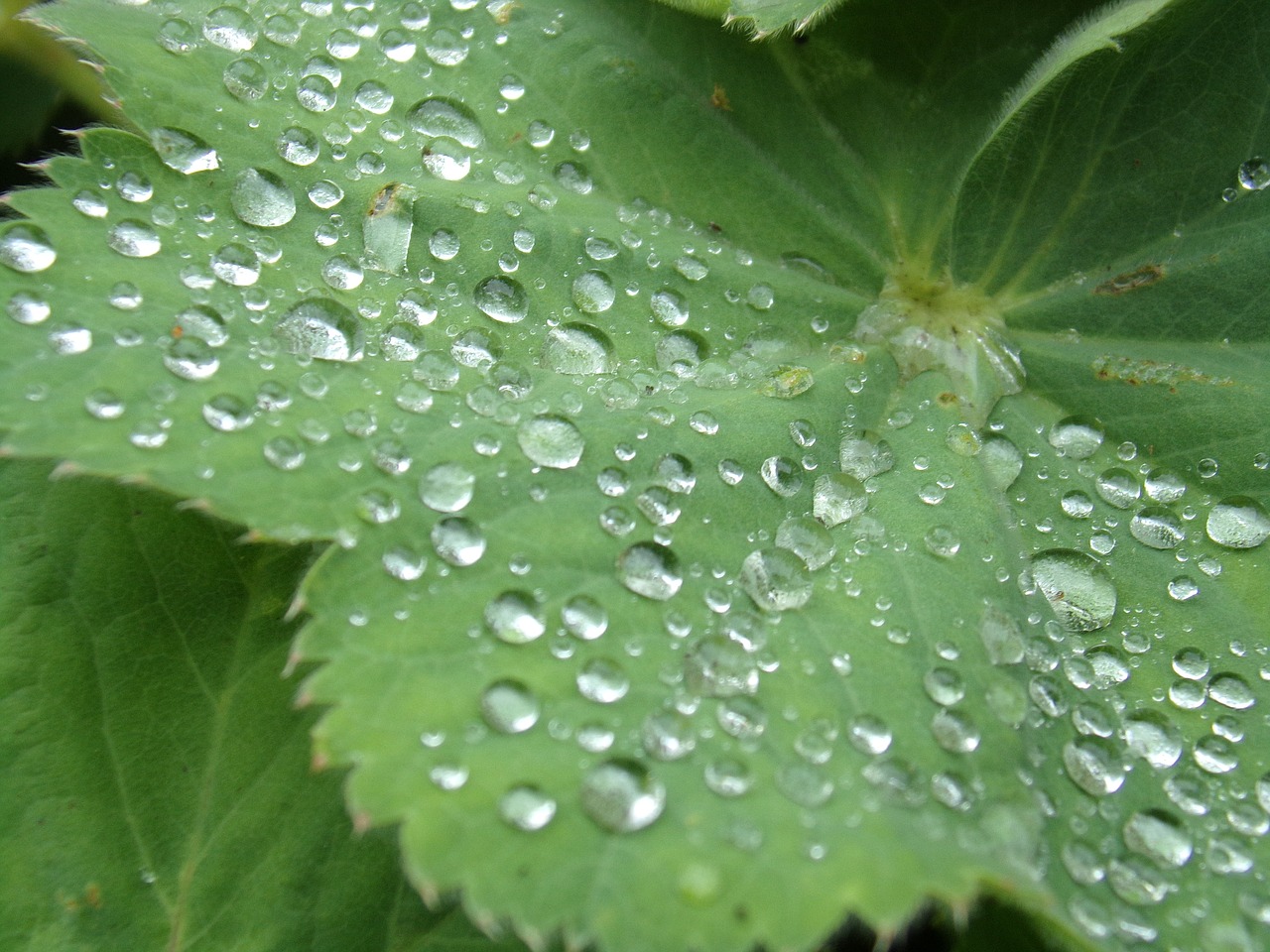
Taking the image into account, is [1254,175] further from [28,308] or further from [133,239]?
[28,308]

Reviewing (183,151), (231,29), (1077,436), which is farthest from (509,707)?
(231,29)

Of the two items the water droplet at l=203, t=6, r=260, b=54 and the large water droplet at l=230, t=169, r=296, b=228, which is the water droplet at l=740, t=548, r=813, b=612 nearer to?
the large water droplet at l=230, t=169, r=296, b=228

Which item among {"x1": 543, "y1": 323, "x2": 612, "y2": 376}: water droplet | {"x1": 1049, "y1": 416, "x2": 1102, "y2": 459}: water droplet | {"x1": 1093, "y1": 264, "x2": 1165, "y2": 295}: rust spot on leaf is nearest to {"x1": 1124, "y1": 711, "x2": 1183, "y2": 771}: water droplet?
{"x1": 1049, "y1": 416, "x2": 1102, "y2": 459}: water droplet

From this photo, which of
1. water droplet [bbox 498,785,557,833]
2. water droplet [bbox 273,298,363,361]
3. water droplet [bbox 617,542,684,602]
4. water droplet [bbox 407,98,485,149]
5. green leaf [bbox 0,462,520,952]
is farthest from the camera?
water droplet [bbox 407,98,485,149]

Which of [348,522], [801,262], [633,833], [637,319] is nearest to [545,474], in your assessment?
[348,522]

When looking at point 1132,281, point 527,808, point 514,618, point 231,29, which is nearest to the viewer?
point 527,808

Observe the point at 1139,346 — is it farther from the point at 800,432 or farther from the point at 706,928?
the point at 706,928
